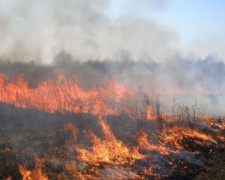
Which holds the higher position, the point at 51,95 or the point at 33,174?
the point at 51,95

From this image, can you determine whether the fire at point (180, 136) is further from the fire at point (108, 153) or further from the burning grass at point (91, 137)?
the fire at point (108, 153)

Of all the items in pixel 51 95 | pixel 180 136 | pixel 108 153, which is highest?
pixel 51 95

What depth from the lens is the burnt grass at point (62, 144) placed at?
1630cm

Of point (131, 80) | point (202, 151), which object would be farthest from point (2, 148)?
point (131, 80)

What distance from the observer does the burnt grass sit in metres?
16.3

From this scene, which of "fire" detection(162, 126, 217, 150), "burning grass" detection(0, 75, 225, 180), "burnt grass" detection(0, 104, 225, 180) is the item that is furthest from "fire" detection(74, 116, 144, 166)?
"fire" detection(162, 126, 217, 150)

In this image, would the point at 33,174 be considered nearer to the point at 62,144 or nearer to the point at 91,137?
the point at 62,144

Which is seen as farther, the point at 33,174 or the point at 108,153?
the point at 108,153

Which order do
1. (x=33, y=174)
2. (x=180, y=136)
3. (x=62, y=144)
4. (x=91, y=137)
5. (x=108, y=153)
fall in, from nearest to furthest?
(x=33, y=174) → (x=108, y=153) → (x=62, y=144) → (x=91, y=137) → (x=180, y=136)

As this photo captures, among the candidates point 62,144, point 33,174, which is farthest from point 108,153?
point 33,174

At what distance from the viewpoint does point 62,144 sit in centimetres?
1948

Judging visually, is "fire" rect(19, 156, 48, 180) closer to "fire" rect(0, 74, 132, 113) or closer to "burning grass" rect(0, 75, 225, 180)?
"burning grass" rect(0, 75, 225, 180)

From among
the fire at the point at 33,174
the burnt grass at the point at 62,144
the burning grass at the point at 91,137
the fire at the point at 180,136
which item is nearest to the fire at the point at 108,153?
the burning grass at the point at 91,137

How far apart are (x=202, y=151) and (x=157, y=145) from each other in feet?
13.2
